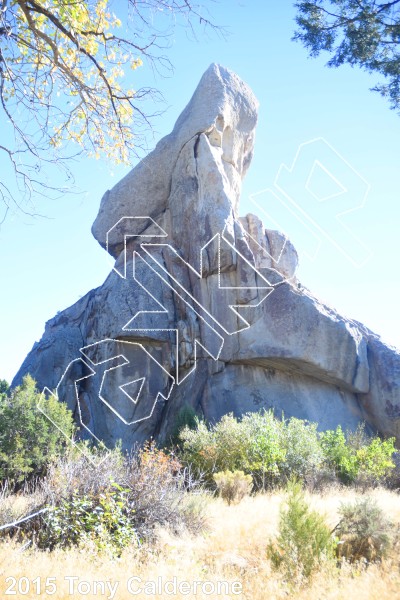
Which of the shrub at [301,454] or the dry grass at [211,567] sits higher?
the shrub at [301,454]

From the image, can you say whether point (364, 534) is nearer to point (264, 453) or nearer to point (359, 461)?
point (264, 453)

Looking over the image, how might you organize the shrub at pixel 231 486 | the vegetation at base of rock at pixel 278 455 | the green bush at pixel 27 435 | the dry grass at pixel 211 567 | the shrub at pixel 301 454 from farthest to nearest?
the shrub at pixel 301 454, the vegetation at base of rock at pixel 278 455, the green bush at pixel 27 435, the shrub at pixel 231 486, the dry grass at pixel 211 567

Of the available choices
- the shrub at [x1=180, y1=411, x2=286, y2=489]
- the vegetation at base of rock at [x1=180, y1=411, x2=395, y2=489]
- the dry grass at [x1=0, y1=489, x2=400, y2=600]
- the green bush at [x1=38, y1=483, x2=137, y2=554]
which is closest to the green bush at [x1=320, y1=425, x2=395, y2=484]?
the vegetation at base of rock at [x1=180, y1=411, x2=395, y2=489]

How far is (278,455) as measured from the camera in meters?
13.2

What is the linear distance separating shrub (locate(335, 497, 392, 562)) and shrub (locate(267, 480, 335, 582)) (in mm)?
380

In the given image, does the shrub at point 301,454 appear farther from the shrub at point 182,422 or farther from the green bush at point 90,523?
the green bush at point 90,523

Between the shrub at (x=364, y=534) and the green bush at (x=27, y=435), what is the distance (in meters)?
7.14

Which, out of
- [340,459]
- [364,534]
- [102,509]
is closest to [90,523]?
[102,509]

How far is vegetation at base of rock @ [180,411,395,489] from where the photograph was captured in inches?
519

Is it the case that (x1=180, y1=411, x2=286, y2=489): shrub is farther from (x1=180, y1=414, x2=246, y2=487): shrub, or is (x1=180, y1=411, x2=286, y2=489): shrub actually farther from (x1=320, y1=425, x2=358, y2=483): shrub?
(x1=320, y1=425, x2=358, y2=483): shrub

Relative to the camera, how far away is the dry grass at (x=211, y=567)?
535cm

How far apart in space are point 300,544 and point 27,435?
8253 millimetres

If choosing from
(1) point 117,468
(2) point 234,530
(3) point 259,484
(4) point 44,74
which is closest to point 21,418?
(1) point 117,468

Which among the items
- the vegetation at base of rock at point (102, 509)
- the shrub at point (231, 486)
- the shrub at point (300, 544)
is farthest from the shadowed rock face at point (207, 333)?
the shrub at point (300, 544)
